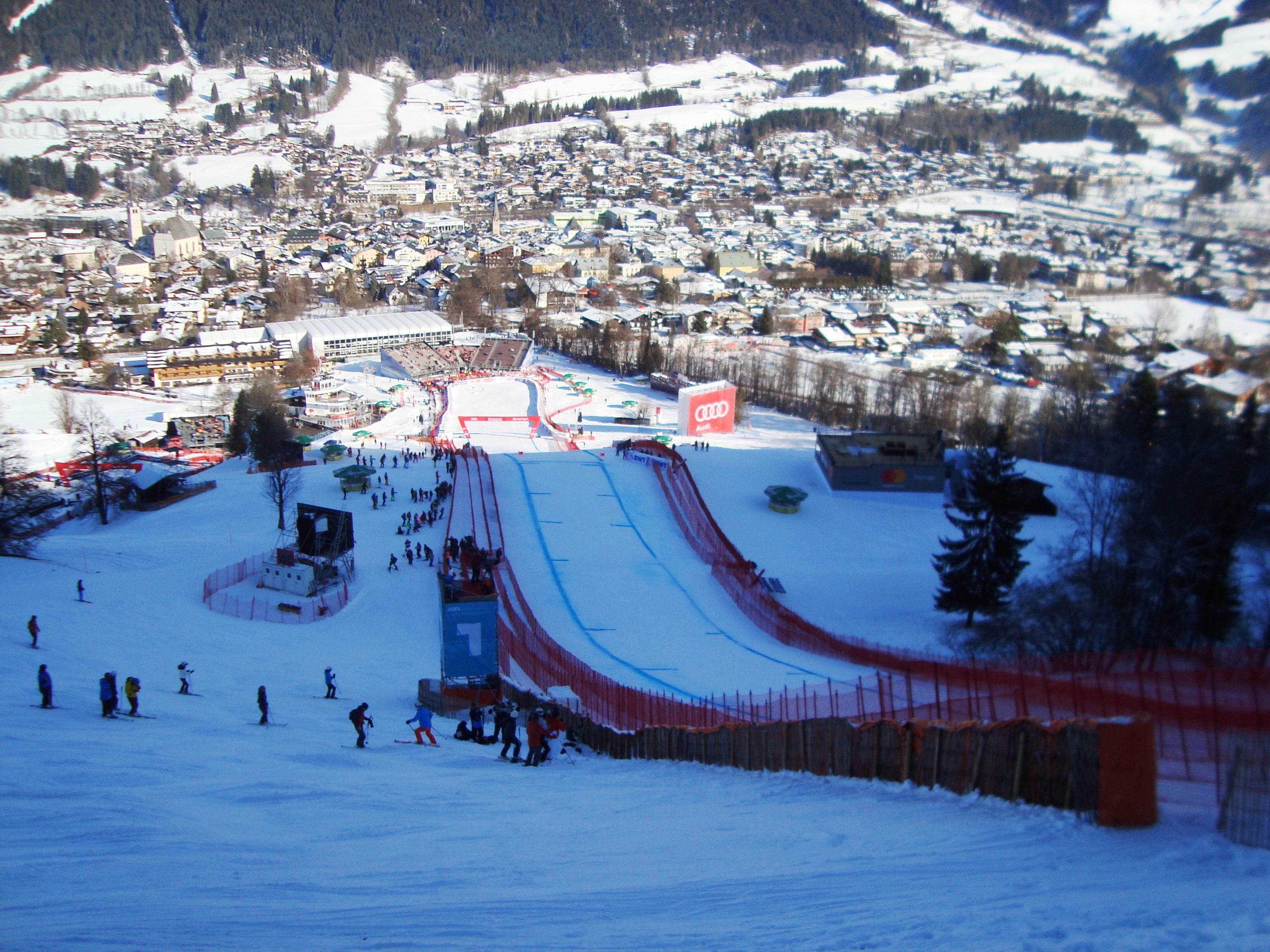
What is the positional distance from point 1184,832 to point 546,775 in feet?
13.6

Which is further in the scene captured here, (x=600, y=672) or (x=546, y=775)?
(x=600, y=672)

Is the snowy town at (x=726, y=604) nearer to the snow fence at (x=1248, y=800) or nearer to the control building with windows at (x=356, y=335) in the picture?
the snow fence at (x=1248, y=800)

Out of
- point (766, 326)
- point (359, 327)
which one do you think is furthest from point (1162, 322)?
point (359, 327)

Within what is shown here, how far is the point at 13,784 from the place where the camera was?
Answer: 5031mm

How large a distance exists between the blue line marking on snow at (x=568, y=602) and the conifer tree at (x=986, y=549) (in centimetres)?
451

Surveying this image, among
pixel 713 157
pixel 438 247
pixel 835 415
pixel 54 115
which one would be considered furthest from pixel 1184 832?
pixel 54 115

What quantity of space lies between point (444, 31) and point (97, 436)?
115 meters

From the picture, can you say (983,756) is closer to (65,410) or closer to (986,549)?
(986,549)

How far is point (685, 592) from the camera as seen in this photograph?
46.4ft

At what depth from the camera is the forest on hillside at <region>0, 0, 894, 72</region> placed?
112 meters

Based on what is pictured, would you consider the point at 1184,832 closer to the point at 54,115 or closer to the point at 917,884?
the point at 917,884

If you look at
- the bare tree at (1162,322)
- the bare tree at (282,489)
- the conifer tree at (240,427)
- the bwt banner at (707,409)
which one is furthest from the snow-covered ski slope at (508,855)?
the conifer tree at (240,427)

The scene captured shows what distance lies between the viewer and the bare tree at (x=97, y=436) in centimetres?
1866

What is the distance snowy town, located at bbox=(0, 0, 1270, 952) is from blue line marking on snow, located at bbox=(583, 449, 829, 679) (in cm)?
10
